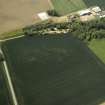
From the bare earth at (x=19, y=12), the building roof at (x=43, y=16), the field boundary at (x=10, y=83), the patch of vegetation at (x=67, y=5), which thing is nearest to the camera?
the field boundary at (x=10, y=83)

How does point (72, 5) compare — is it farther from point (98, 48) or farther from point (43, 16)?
point (98, 48)

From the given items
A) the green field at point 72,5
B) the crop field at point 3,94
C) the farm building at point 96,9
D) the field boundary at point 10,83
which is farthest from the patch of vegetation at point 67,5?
the crop field at point 3,94

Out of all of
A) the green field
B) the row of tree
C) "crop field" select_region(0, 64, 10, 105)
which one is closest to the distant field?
the row of tree

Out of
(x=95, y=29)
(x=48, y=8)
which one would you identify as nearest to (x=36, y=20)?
(x=48, y=8)

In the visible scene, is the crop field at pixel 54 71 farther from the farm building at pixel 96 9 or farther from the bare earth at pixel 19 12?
the farm building at pixel 96 9

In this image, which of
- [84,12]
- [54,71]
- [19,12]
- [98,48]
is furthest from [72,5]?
[54,71]

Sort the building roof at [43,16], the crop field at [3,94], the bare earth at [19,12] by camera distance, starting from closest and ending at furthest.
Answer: the crop field at [3,94], the bare earth at [19,12], the building roof at [43,16]
